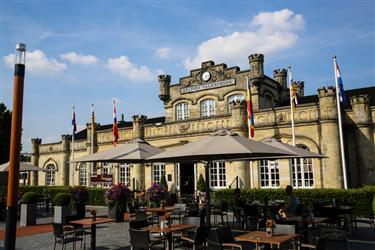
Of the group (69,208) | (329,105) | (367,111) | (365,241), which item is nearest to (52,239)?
(69,208)

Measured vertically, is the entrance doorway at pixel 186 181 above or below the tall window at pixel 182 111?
below

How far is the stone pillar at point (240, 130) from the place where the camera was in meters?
21.9

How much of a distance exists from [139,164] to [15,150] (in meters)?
22.0

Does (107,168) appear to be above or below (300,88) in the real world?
below

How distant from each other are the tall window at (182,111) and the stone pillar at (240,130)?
236 inches

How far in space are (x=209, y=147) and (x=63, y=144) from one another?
28.3 metres

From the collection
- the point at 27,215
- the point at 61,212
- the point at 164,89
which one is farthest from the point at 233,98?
the point at 27,215

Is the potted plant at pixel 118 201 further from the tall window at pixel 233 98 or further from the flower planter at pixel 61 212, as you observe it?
the tall window at pixel 233 98

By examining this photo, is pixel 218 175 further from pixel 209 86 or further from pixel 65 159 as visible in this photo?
pixel 65 159

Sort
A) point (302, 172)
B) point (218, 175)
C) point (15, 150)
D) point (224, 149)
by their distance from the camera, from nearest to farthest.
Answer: point (15, 150) < point (224, 149) < point (302, 172) < point (218, 175)

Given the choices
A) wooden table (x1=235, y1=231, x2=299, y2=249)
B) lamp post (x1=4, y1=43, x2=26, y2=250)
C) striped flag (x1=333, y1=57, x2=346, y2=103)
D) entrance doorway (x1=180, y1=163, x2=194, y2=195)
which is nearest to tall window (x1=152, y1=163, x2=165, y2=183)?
entrance doorway (x1=180, y1=163, x2=194, y2=195)

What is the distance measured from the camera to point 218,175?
23766 mm

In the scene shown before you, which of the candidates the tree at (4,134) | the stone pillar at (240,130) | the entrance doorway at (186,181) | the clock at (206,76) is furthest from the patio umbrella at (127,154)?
the tree at (4,134)

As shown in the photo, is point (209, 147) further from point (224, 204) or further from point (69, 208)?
point (69, 208)
